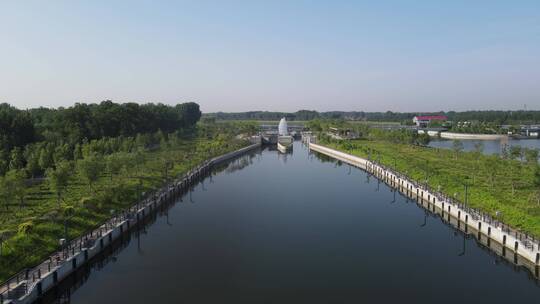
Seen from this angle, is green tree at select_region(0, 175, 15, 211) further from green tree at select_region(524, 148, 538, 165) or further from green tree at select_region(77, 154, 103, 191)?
green tree at select_region(524, 148, 538, 165)

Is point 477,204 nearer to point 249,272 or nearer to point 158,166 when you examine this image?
point 249,272

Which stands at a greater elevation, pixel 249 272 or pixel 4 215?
pixel 4 215

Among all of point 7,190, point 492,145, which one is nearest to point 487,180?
point 7,190

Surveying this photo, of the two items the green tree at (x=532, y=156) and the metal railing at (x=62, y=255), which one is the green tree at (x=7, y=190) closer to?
the metal railing at (x=62, y=255)

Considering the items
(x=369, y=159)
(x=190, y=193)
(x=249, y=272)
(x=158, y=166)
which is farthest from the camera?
(x=369, y=159)

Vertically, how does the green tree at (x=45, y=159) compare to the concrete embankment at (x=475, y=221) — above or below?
above

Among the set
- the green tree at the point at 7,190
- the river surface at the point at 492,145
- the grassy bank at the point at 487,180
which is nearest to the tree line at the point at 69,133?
the green tree at the point at 7,190

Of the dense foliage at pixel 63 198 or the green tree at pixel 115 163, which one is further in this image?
the green tree at pixel 115 163

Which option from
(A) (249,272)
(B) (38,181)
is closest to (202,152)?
(B) (38,181)
